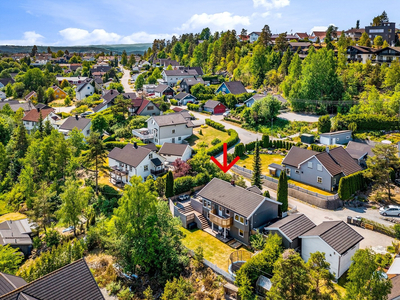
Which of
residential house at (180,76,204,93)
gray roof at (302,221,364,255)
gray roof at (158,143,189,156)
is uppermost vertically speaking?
residential house at (180,76,204,93)

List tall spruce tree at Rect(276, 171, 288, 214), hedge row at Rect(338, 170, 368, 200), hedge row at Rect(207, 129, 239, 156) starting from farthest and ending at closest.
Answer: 1. hedge row at Rect(207, 129, 239, 156)
2. hedge row at Rect(338, 170, 368, 200)
3. tall spruce tree at Rect(276, 171, 288, 214)

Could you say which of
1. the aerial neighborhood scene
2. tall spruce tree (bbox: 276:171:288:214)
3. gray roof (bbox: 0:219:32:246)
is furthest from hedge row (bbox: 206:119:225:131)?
gray roof (bbox: 0:219:32:246)

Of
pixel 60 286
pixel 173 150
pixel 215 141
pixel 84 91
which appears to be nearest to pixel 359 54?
pixel 215 141

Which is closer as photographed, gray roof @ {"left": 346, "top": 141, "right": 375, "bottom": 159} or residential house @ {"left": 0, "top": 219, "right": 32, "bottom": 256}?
residential house @ {"left": 0, "top": 219, "right": 32, "bottom": 256}

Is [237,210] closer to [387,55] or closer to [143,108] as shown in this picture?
[143,108]

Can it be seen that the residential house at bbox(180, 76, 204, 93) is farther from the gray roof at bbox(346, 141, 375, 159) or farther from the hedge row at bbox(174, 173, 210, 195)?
the hedge row at bbox(174, 173, 210, 195)

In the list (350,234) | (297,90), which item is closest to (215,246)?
(350,234)

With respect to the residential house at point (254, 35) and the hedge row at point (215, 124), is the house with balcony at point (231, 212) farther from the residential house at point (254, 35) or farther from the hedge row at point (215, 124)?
the residential house at point (254, 35)

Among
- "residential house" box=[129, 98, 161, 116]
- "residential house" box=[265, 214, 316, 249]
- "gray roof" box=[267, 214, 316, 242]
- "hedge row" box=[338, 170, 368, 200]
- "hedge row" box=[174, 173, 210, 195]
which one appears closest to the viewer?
"residential house" box=[265, 214, 316, 249]

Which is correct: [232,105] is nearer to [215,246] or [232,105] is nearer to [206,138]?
[206,138]
